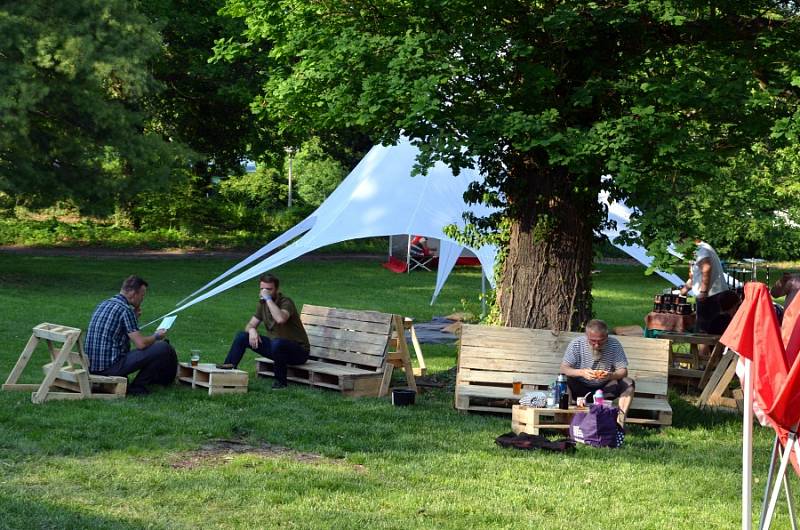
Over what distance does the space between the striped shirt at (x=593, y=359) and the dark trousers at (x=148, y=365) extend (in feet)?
12.2

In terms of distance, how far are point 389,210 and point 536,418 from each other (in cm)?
702

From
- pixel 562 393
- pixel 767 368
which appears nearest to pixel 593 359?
pixel 562 393

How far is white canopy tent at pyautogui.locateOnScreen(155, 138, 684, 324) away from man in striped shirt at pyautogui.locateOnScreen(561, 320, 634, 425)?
518 centimetres

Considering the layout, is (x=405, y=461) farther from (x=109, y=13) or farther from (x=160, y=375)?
(x=109, y=13)

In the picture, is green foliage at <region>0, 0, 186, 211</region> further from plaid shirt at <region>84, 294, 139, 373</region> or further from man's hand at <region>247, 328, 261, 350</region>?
plaid shirt at <region>84, 294, 139, 373</region>

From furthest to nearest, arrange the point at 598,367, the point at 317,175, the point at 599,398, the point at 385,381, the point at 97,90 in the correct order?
the point at 317,175 → the point at 97,90 → the point at 385,381 → the point at 598,367 → the point at 599,398

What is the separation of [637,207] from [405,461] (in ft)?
12.0

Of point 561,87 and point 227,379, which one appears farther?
point 561,87

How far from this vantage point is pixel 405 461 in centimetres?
829

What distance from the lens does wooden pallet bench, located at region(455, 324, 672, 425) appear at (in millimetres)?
10508

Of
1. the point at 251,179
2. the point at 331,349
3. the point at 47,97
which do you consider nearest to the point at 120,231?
the point at 251,179

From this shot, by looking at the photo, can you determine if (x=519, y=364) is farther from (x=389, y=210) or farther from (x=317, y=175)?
(x=317, y=175)

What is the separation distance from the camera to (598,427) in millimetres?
9062

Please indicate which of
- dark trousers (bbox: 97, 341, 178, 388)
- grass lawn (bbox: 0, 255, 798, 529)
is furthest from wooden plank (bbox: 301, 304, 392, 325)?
dark trousers (bbox: 97, 341, 178, 388)
